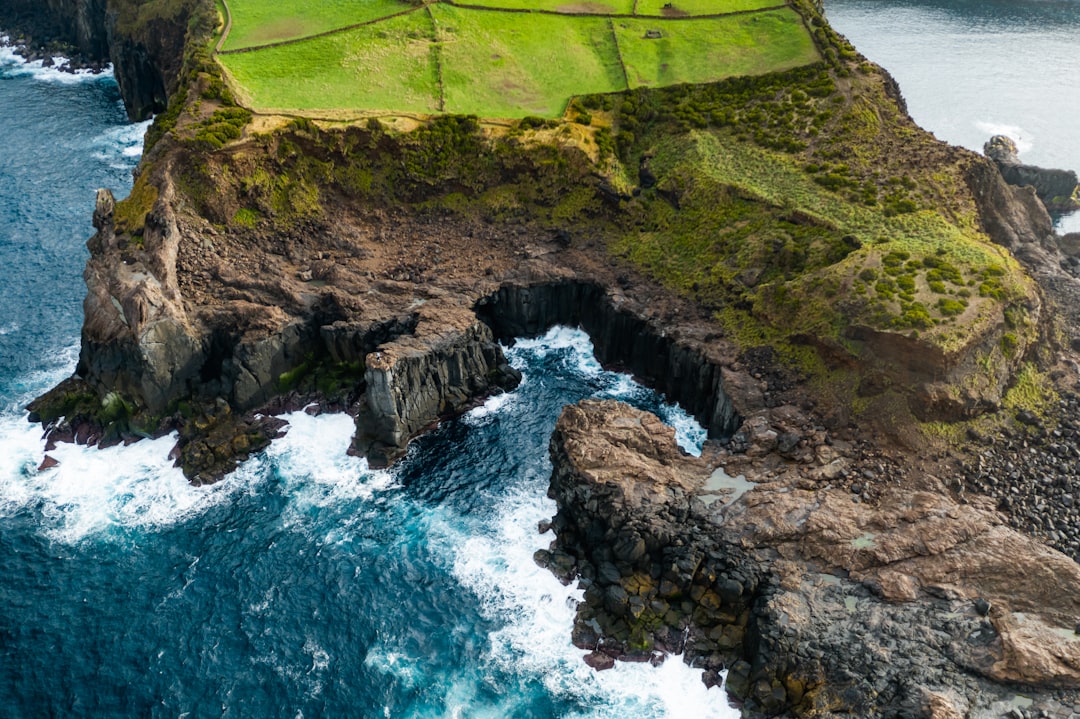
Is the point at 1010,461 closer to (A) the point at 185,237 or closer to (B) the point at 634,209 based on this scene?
(B) the point at 634,209

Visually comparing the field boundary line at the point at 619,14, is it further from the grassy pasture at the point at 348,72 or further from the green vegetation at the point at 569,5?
the grassy pasture at the point at 348,72

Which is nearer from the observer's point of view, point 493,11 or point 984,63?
point 493,11

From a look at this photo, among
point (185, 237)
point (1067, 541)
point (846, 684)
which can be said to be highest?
point (185, 237)

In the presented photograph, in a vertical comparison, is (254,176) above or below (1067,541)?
above

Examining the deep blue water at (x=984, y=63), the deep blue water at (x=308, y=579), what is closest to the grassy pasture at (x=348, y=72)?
the deep blue water at (x=308, y=579)

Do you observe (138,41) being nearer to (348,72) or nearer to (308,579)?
(348,72)

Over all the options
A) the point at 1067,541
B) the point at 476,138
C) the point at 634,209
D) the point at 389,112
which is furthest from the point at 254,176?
the point at 1067,541

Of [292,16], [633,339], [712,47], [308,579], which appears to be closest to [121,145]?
[292,16]
